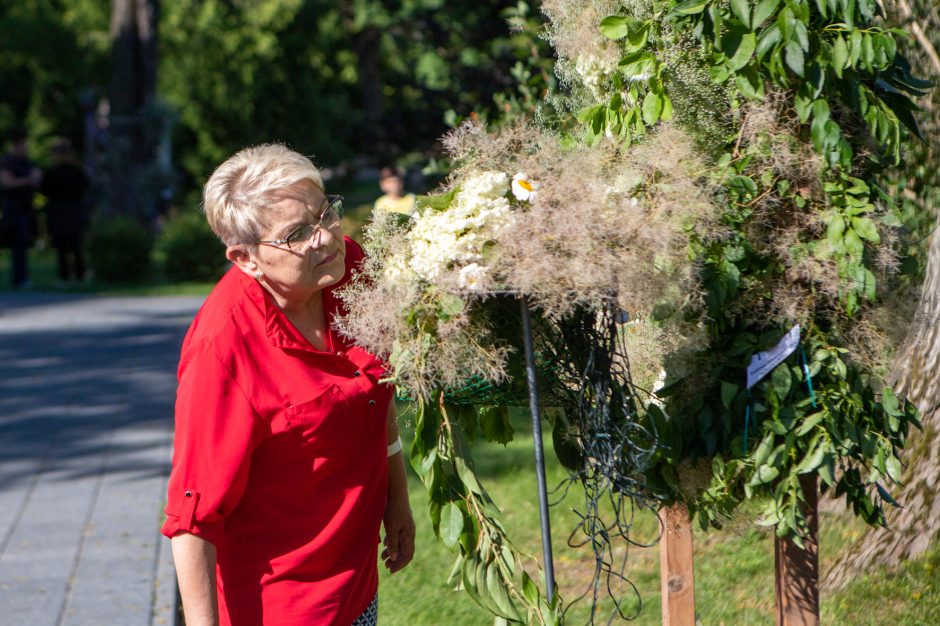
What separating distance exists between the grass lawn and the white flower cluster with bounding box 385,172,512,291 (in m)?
1.64

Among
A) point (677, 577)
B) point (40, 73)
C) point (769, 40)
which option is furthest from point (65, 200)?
point (40, 73)

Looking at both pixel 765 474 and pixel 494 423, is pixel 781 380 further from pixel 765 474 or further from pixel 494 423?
pixel 494 423

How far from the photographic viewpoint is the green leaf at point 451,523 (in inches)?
98.6

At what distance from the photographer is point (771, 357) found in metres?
2.66

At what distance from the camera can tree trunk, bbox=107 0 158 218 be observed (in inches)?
768

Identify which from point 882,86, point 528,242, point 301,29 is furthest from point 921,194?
point 301,29

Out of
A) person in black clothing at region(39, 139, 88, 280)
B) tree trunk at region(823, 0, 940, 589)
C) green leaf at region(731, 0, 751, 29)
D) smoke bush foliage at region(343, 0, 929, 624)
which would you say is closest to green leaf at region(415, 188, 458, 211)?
smoke bush foliage at region(343, 0, 929, 624)

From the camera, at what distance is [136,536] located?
5516 millimetres

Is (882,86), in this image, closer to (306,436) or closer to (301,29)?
(306,436)

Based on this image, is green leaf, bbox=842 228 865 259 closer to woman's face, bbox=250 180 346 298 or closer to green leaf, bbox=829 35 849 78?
green leaf, bbox=829 35 849 78

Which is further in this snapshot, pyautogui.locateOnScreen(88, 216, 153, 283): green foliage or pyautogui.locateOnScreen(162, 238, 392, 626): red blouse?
pyautogui.locateOnScreen(88, 216, 153, 283): green foliage

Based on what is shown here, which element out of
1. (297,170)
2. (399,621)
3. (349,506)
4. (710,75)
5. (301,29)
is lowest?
(399,621)

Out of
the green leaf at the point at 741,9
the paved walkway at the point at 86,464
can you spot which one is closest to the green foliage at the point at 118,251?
the paved walkway at the point at 86,464

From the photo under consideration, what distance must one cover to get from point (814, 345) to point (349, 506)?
1156mm
